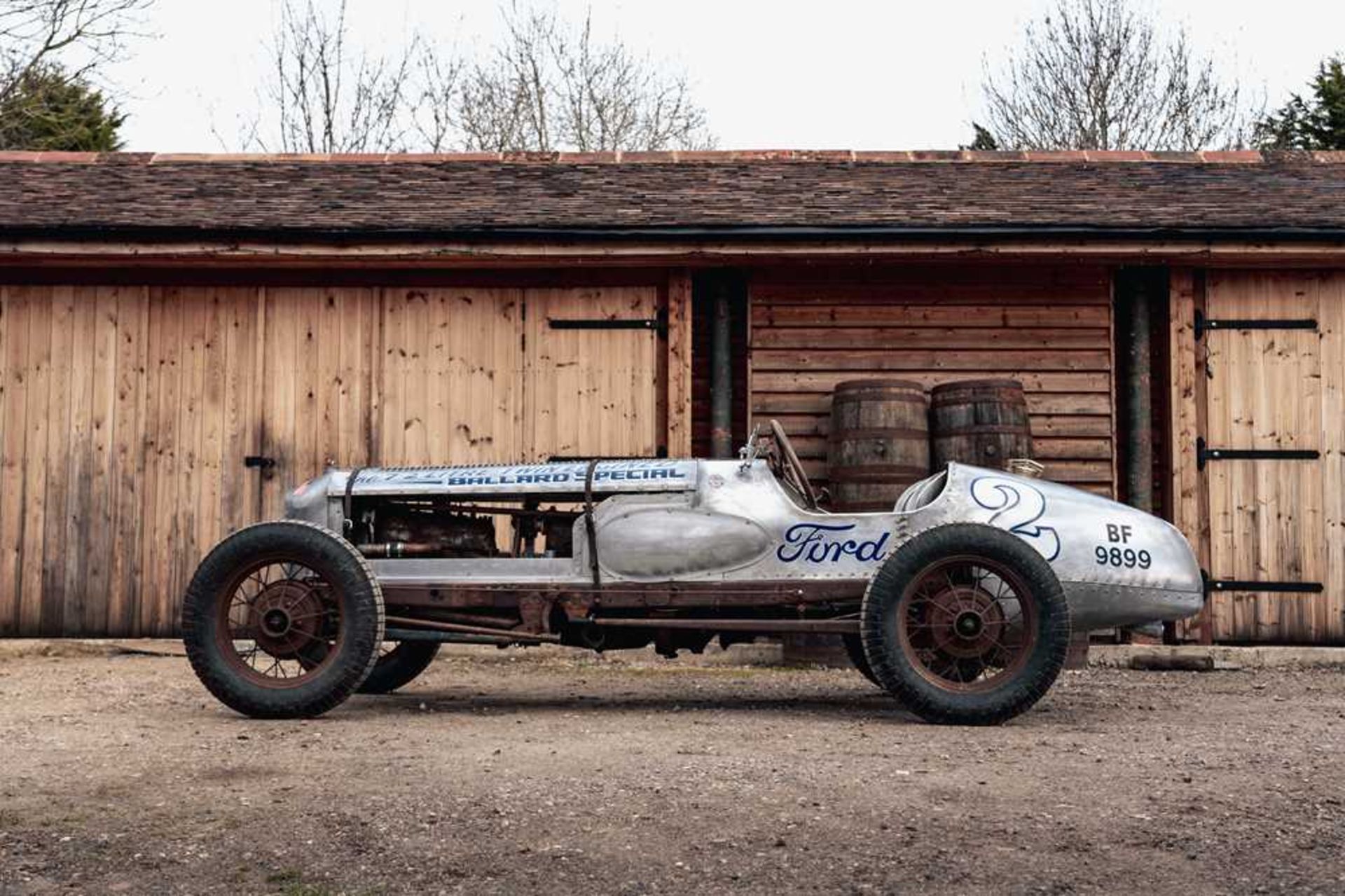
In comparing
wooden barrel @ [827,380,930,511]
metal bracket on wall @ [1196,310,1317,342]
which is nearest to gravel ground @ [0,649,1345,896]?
wooden barrel @ [827,380,930,511]

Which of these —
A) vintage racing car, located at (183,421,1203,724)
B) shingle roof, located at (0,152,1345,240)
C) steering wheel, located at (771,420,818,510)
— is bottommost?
vintage racing car, located at (183,421,1203,724)

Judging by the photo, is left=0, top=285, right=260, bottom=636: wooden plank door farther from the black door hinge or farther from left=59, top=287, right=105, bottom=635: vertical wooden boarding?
the black door hinge

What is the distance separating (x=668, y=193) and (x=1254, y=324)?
146 inches

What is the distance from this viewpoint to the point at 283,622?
20.4ft

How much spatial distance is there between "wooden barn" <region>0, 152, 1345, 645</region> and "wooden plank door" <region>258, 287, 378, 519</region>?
15 millimetres

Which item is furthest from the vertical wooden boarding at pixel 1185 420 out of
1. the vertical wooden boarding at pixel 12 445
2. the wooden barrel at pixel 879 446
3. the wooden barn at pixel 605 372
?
the vertical wooden boarding at pixel 12 445

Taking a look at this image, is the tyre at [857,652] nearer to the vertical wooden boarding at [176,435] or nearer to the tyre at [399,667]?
the tyre at [399,667]

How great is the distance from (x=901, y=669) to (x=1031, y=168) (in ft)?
19.6

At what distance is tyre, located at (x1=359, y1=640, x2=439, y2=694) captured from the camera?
7188mm

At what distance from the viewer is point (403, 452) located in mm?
9438

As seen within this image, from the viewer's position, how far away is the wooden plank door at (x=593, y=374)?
942 centimetres

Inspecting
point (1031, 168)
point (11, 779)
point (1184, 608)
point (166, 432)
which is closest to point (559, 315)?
point (166, 432)

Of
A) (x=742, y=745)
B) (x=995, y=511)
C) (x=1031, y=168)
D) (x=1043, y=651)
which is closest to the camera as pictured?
(x=742, y=745)

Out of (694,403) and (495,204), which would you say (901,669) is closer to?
(694,403)
